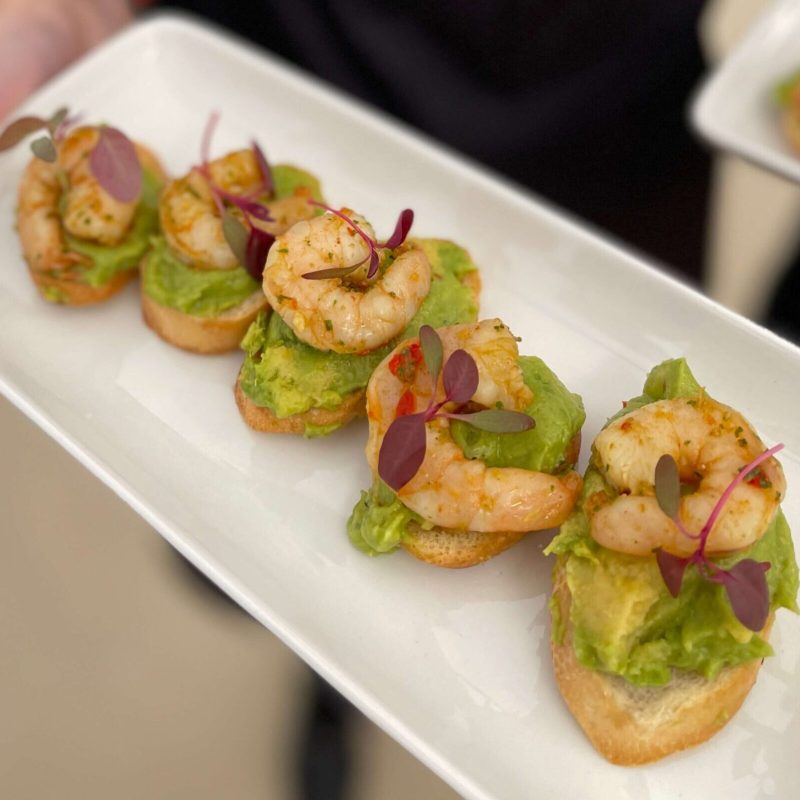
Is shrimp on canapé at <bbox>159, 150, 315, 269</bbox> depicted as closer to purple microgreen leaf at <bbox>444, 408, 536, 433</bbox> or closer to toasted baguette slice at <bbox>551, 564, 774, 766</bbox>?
purple microgreen leaf at <bbox>444, 408, 536, 433</bbox>

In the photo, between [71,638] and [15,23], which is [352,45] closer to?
[15,23]

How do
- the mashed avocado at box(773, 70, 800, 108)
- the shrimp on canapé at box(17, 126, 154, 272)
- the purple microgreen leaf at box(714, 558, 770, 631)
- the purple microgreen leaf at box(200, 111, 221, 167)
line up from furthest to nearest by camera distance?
the mashed avocado at box(773, 70, 800, 108) → the purple microgreen leaf at box(200, 111, 221, 167) → the shrimp on canapé at box(17, 126, 154, 272) → the purple microgreen leaf at box(714, 558, 770, 631)

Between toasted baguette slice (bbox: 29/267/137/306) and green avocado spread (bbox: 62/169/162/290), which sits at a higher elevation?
green avocado spread (bbox: 62/169/162/290)

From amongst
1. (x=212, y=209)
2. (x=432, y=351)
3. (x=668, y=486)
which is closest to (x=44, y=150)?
(x=212, y=209)

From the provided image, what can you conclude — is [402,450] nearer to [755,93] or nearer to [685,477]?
[685,477]

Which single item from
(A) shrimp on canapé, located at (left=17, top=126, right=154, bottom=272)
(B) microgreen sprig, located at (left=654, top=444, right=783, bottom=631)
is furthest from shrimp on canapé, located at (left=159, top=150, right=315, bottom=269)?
(B) microgreen sprig, located at (left=654, top=444, right=783, bottom=631)

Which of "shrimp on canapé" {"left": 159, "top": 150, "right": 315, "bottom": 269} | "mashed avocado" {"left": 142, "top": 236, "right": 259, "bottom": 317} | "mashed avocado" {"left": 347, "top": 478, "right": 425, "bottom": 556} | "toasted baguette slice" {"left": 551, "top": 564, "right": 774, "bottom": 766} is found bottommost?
"toasted baguette slice" {"left": 551, "top": 564, "right": 774, "bottom": 766}

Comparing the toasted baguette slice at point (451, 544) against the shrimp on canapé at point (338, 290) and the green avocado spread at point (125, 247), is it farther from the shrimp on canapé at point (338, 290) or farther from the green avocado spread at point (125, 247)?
the green avocado spread at point (125, 247)

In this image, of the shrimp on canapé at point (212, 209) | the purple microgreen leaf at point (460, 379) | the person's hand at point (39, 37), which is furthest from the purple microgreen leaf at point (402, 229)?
the person's hand at point (39, 37)
